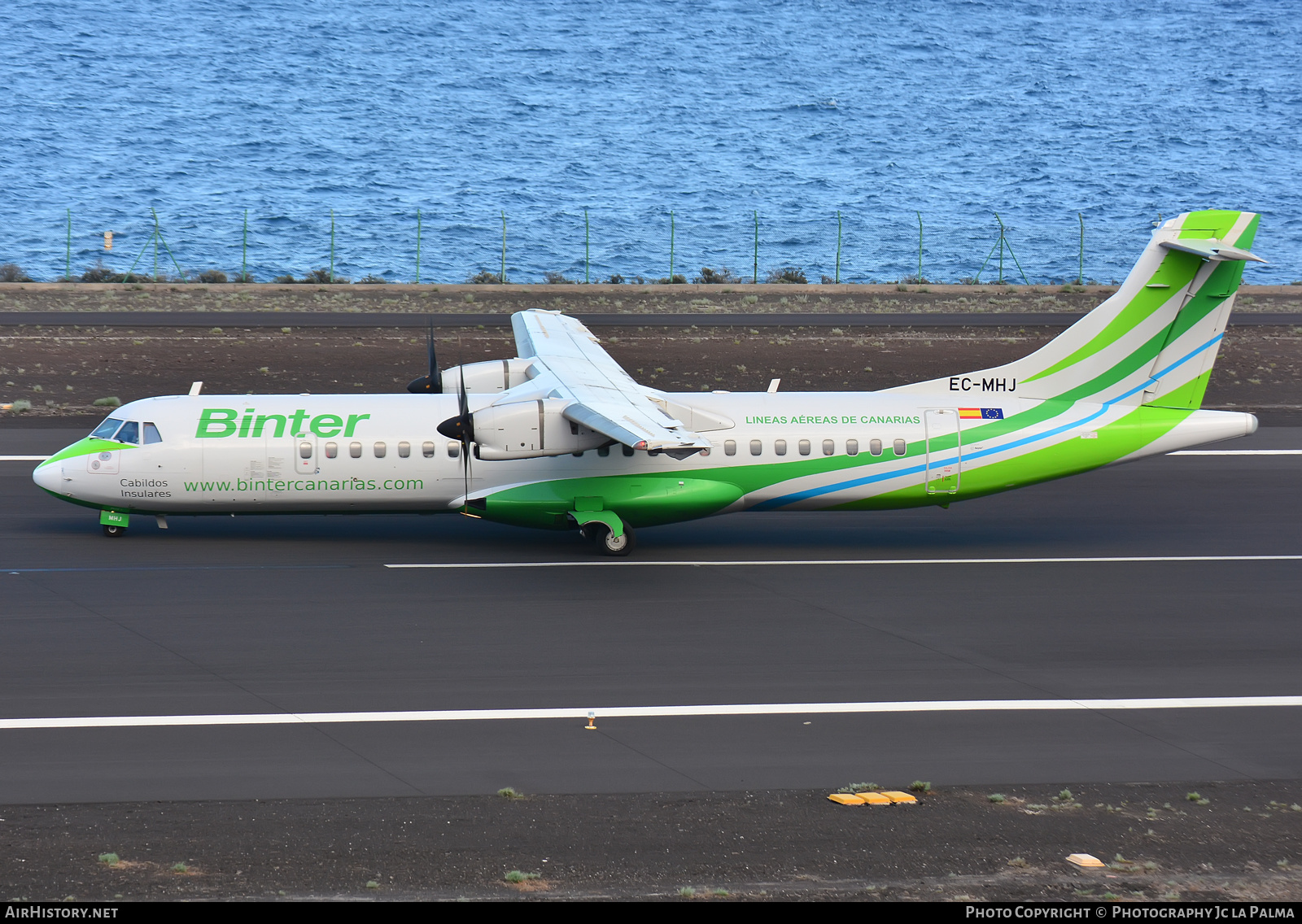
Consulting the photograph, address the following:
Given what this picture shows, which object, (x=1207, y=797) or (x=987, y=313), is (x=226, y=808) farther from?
(x=987, y=313)

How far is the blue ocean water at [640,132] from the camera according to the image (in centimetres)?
9438

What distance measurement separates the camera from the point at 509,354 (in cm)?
4531

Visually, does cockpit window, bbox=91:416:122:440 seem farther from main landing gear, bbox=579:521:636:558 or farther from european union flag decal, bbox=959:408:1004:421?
european union flag decal, bbox=959:408:1004:421

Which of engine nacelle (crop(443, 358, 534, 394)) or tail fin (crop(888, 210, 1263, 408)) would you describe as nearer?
tail fin (crop(888, 210, 1263, 408))

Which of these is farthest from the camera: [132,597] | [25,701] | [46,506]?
[46,506]

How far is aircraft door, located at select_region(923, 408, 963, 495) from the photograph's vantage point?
23000 millimetres

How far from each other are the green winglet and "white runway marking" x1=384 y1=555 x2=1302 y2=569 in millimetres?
525

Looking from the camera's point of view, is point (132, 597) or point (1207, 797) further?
point (132, 597)

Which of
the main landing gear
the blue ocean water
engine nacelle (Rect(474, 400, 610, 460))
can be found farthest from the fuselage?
the blue ocean water

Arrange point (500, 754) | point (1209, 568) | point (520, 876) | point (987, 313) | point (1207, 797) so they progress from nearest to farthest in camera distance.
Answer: point (520, 876) → point (1207, 797) → point (500, 754) → point (1209, 568) → point (987, 313)

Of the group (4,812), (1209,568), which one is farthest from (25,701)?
(1209,568)

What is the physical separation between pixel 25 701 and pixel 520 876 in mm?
7791

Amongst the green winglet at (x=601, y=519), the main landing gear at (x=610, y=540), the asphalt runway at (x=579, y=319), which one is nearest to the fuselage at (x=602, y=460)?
the green winglet at (x=601, y=519)
